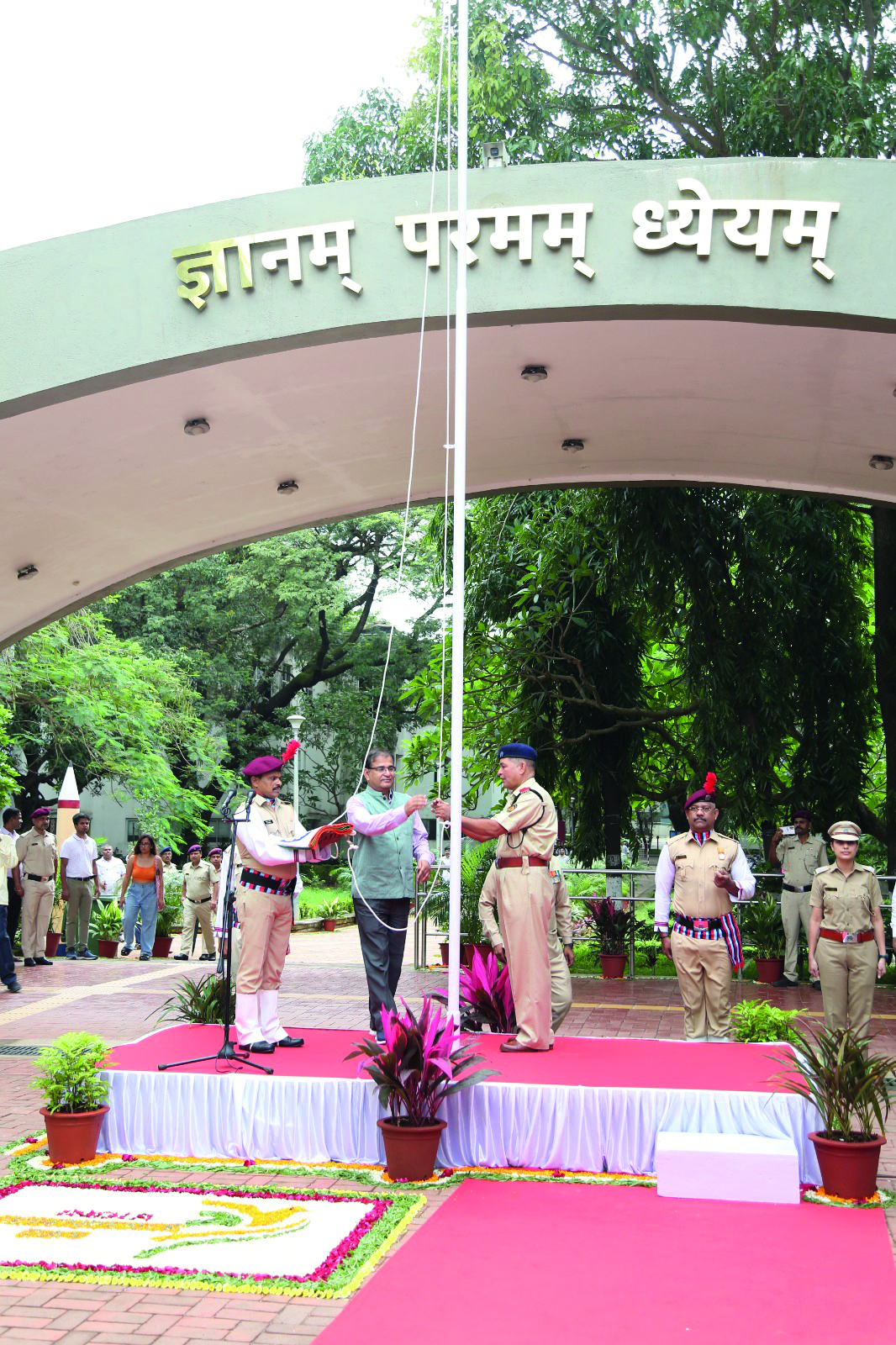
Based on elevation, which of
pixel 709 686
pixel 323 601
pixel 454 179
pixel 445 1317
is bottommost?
pixel 445 1317

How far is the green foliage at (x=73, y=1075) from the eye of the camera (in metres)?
6.02

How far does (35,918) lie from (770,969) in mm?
8014

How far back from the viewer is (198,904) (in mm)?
15141

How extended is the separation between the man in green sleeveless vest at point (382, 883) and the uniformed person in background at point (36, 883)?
303 inches

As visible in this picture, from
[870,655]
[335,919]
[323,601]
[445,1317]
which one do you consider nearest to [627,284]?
[445,1317]

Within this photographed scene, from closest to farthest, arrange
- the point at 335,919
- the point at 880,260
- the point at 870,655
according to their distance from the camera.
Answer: the point at 880,260 → the point at 870,655 → the point at 335,919

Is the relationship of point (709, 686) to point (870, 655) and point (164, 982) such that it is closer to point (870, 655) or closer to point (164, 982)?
point (870, 655)

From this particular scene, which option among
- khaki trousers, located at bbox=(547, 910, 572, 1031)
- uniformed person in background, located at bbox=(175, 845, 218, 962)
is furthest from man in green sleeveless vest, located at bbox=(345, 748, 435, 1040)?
uniformed person in background, located at bbox=(175, 845, 218, 962)

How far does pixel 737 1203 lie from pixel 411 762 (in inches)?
385

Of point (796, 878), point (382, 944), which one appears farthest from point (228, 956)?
point (796, 878)

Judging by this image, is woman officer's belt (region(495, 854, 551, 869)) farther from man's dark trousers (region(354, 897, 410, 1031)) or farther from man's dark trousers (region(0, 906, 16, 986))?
man's dark trousers (region(0, 906, 16, 986))

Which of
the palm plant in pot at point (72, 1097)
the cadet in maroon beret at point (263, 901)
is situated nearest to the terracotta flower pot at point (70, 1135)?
the palm plant in pot at point (72, 1097)

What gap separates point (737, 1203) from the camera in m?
5.42

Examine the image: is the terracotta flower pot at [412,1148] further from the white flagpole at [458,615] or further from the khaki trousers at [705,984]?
the khaki trousers at [705,984]
